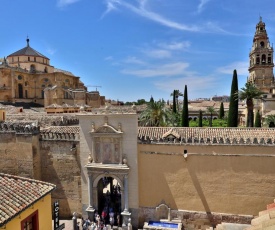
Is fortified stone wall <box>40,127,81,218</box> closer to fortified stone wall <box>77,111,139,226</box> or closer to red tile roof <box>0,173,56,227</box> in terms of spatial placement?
fortified stone wall <box>77,111,139,226</box>

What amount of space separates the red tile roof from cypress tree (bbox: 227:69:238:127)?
2343 cm

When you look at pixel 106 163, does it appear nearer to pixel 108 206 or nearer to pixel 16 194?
pixel 108 206

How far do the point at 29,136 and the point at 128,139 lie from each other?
6.80 metres

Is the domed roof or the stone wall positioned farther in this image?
the domed roof

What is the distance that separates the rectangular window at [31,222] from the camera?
24.8 ft

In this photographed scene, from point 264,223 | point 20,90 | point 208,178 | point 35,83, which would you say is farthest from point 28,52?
point 264,223

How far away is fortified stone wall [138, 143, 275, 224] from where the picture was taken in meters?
13.4

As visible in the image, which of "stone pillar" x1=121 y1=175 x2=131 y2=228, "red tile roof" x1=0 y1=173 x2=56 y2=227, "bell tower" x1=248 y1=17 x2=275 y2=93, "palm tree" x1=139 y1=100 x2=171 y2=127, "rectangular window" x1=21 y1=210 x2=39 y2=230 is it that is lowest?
"stone pillar" x1=121 y1=175 x2=131 y2=228

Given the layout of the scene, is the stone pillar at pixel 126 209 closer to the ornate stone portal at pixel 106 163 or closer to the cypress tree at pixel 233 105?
the ornate stone portal at pixel 106 163

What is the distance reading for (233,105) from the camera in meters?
28.1

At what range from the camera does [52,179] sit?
16844mm

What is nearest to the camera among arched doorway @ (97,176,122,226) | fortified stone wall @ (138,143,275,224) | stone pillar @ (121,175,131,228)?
fortified stone wall @ (138,143,275,224)

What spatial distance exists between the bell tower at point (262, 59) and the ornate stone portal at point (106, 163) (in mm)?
50069

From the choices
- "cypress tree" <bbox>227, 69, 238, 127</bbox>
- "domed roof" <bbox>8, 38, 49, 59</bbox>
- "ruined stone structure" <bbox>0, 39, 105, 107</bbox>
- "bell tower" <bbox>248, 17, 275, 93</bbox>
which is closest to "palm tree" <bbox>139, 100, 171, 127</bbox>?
"cypress tree" <bbox>227, 69, 238, 127</bbox>
